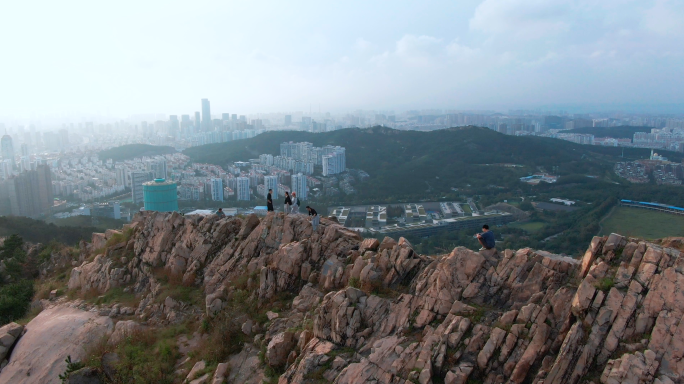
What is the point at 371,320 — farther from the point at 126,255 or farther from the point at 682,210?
the point at 682,210

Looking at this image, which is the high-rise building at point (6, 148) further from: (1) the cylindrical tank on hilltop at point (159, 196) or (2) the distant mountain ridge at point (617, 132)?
(2) the distant mountain ridge at point (617, 132)

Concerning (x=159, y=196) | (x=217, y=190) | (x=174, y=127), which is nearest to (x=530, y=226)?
(x=159, y=196)

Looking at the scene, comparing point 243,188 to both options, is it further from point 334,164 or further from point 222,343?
point 222,343

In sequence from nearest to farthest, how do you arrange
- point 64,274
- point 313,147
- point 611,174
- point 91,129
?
point 64,274, point 611,174, point 313,147, point 91,129

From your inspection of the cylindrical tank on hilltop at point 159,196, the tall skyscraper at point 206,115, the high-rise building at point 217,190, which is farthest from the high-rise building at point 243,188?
the tall skyscraper at point 206,115

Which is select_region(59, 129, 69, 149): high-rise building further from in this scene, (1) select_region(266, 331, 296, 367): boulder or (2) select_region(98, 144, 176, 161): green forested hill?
(1) select_region(266, 331, 296, 367): boulder

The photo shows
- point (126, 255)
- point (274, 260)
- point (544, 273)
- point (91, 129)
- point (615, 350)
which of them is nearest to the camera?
point (615, 350)

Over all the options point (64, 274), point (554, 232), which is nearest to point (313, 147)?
point (554, 232)
